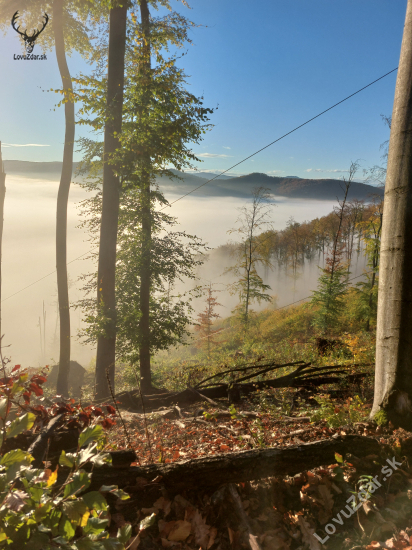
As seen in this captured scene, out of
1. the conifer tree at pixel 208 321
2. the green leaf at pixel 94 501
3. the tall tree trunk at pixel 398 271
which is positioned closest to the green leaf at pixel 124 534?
the green leaf at pixel 94 501

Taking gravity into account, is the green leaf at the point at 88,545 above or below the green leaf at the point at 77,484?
below

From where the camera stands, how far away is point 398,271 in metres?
3.16

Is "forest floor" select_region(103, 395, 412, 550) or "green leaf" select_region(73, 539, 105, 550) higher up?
"green leaf" select_region(73, 539, 105, 550)

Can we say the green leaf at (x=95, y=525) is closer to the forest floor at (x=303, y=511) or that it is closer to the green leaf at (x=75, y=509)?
the green leaf at (x=75, y=509)

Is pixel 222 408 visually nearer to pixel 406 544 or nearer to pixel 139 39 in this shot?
pixel 406 544

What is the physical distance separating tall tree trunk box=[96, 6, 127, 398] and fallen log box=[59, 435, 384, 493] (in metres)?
6.66

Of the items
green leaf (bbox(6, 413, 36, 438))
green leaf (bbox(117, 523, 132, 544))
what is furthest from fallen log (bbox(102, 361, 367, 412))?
green leaf (bbox(117, 523, 132, 544))

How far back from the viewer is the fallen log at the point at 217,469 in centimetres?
230

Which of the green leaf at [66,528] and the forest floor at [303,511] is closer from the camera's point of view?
the green leaf at [66,528]

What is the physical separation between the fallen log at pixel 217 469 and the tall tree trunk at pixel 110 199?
21.8 ft

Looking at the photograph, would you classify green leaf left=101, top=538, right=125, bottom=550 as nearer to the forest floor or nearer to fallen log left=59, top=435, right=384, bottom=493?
the forest floor

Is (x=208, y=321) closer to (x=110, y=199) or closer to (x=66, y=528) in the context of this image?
(x=110, y=199)

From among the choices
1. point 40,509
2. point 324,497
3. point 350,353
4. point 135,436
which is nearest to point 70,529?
point 40,509

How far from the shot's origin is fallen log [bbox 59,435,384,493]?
230cm
